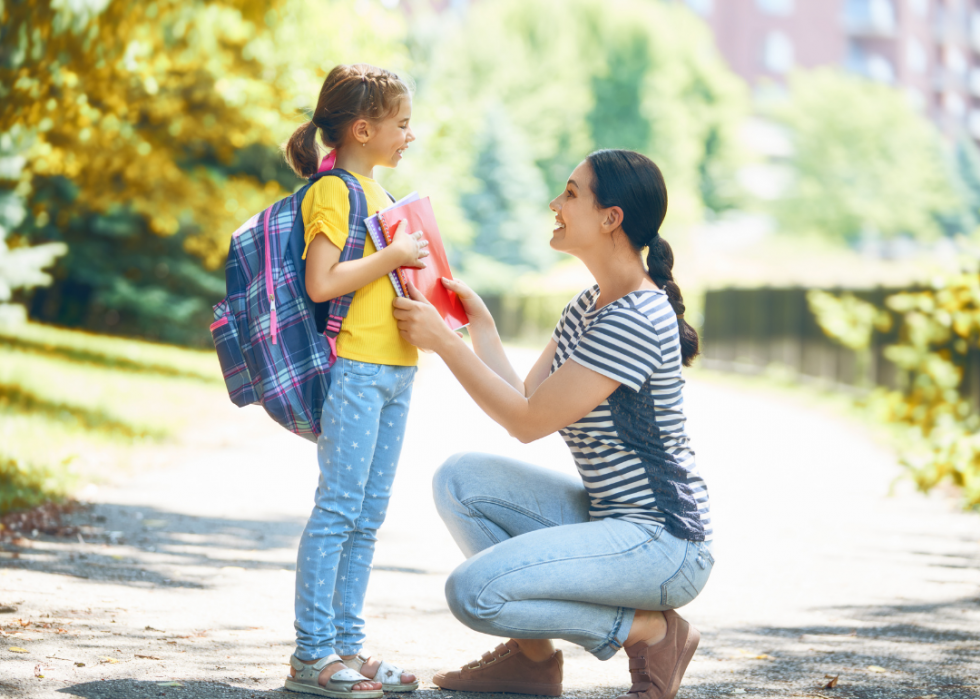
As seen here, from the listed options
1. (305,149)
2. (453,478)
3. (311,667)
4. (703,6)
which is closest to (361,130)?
(305,149)

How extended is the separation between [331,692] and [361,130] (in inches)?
62.4

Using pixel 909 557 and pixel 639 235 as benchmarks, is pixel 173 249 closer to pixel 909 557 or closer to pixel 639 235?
pixel 909 557

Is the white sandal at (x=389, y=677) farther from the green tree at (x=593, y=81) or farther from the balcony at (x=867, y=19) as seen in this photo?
the balcony at (x=867, y=19)

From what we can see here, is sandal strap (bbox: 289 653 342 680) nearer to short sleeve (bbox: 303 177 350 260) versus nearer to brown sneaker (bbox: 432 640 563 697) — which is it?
brown sneaker (bbox: 432 640 563 697)

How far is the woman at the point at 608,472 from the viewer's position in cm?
305

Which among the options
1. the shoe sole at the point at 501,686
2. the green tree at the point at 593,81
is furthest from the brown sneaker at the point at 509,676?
the green tree at the point at 593,81

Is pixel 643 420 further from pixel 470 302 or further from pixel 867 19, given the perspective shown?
pixel 867 19

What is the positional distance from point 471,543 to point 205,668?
0.87 metres

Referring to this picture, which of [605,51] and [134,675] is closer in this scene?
[134,675]

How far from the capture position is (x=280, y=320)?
3080 millimetres

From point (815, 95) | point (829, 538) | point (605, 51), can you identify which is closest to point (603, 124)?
point (605, 51)

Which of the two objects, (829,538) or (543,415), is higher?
(543,415)

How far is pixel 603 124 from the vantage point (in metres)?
56.0

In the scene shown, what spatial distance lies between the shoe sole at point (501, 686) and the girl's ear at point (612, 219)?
4.45ft
